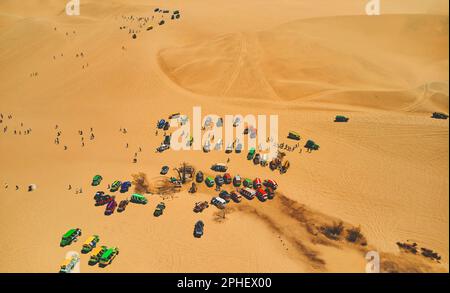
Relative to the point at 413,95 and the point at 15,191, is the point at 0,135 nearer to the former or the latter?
the point at 15,191

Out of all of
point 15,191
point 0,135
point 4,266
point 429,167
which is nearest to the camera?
point 4,266

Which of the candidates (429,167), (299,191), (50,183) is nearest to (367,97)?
(429,167)

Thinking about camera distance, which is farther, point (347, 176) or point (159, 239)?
point (347, 176)

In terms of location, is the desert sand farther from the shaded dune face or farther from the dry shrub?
the dry shrub

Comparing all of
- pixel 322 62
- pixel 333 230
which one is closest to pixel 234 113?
pixel 322 62

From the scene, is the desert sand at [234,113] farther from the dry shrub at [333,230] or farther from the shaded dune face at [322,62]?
the dry shrub at [333,230]

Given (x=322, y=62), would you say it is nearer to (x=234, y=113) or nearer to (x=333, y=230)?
(x=234, y=113)

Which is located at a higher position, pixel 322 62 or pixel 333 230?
pixel 322 62
